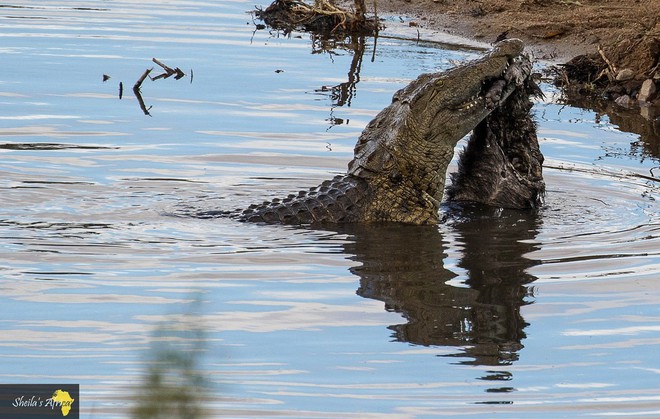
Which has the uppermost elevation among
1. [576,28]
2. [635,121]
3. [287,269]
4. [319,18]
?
[576,28]

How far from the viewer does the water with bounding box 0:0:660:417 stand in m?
4.60

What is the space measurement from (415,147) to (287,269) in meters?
1.52

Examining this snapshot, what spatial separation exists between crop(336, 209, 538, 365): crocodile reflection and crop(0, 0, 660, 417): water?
2 cm

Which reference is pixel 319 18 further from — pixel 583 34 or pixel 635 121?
pixel 635 121

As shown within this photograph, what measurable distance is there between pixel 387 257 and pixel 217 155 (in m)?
2.73

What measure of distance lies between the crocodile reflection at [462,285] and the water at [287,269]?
0.07ft

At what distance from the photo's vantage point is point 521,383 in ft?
15.5

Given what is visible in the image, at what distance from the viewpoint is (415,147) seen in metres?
7.50

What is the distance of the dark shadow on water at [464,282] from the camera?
5258 mm

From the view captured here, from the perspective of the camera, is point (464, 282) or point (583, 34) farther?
point (583, 34)

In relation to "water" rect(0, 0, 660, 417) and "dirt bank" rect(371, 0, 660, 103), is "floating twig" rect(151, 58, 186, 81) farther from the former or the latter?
"dirt bank" rect(371, 0, 660, 103)

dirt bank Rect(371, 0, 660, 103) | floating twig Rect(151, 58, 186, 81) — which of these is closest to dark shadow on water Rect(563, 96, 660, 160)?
dirt bank Rect(371, 0, 660, 103)

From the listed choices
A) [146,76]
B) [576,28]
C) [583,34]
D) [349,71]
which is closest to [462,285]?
[146,76]

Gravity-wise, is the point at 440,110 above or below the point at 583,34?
below
